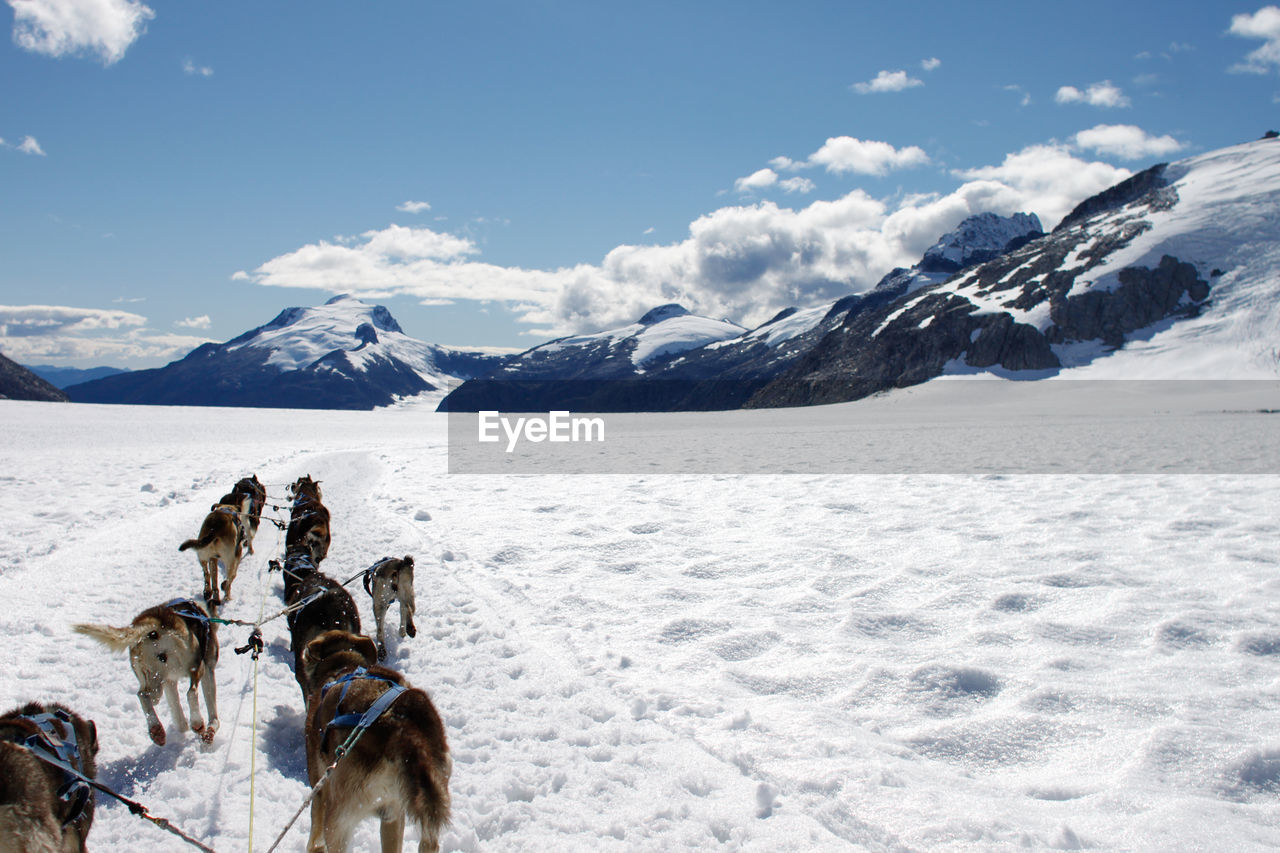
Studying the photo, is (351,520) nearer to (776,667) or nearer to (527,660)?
(527,660)

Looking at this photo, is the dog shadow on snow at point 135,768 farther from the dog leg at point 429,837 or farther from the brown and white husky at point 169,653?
the dog leg at point 429,837

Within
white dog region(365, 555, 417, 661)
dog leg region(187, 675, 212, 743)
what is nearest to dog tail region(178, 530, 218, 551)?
white dog region(365, 555, 417, 661)

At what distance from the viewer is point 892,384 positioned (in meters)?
101

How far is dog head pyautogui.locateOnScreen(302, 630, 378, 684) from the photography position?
424cm

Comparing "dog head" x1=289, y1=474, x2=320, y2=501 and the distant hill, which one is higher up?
the distant hill

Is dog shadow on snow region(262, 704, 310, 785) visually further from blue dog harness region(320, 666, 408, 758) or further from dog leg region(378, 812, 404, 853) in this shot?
dog leg region(378, 812, 404, 853)

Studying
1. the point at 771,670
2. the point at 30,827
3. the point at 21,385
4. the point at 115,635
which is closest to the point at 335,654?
the point at 115,635

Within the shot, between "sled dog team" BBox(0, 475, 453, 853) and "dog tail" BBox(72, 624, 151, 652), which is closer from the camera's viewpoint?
"sled dog team" BBox(0, 475, 453, 853)

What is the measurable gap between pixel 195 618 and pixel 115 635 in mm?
502

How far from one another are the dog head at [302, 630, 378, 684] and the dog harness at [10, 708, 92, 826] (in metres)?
1.26

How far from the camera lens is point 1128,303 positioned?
90562 millimetres

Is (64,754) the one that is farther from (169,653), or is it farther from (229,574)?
(229,574)

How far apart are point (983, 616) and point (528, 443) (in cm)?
2472

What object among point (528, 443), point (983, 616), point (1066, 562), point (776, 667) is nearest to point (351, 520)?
point (776, 667)
